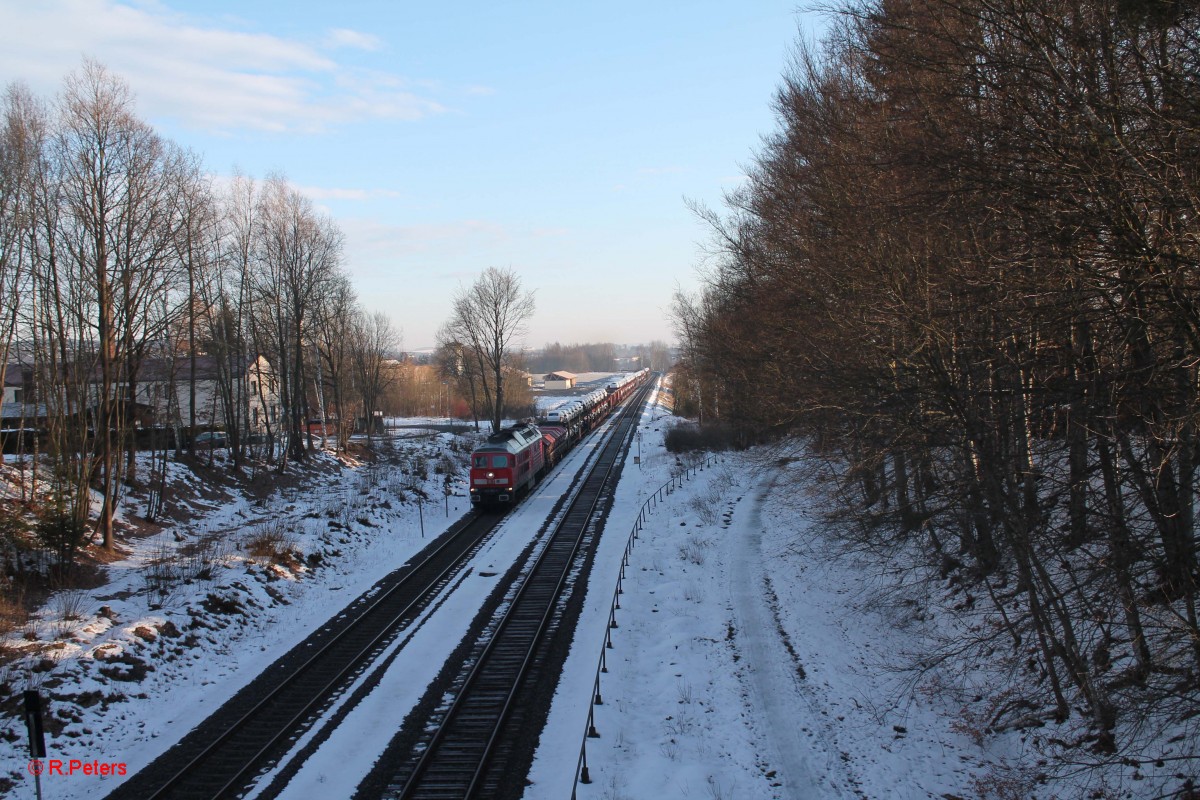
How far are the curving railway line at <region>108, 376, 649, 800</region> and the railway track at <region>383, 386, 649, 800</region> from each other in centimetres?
2

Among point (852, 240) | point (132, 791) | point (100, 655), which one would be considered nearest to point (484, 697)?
point (132, 791)

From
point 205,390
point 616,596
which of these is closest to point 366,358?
point 205,390

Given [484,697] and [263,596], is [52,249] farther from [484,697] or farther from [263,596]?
[484,697]

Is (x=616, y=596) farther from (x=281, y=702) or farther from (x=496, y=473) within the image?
(x=496, y=473)

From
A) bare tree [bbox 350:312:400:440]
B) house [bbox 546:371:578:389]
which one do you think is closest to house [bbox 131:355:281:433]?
bare tree [bbox 350:312:400:440]

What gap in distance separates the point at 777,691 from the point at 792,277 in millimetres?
9217

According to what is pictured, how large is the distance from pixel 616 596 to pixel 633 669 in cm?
299

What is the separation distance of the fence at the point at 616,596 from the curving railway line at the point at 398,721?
1.09 metres

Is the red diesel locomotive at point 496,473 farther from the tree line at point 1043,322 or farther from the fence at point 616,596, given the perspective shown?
the tree line at point 1043,322

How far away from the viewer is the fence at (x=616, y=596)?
9117 millimetres

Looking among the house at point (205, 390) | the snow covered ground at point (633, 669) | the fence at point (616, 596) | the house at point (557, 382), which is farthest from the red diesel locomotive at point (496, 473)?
the house at point (557, 382)

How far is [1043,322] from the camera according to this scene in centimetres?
743

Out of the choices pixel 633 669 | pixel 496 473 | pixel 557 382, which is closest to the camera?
pixel 633 669

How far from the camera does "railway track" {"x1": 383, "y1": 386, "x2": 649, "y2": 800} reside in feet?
29.3
